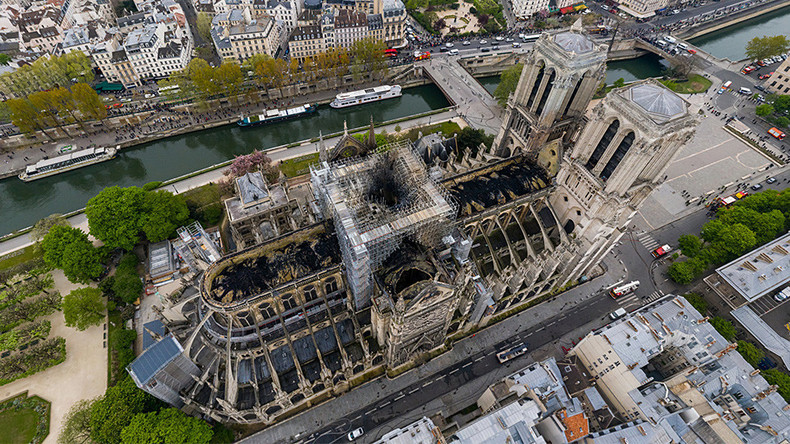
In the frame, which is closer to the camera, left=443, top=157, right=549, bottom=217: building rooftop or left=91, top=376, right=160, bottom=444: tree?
left=91, top=376, right=160, bottom=444: tree

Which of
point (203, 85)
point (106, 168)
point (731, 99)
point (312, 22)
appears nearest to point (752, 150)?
point (731, 99)

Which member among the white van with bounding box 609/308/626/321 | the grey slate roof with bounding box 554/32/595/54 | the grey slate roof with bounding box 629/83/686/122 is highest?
the grey slate roof with bounding box 554/32/595/54

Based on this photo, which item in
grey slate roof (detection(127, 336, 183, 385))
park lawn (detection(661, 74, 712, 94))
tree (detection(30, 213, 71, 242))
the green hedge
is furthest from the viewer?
park lawn (detection(661, 74, 712, 94))

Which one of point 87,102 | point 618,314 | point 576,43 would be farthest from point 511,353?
point 87,102

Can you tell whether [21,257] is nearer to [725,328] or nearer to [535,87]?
[535,87]

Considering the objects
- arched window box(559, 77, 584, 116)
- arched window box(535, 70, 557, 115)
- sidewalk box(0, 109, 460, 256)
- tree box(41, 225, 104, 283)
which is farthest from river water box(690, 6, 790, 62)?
tree box(41, 225, 104, 283)

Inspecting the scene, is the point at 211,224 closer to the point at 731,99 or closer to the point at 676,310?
the point at 676,310

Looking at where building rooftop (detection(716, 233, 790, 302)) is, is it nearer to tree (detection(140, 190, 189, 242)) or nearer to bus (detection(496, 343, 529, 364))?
bus (detection(496, 343, 529, 364))
